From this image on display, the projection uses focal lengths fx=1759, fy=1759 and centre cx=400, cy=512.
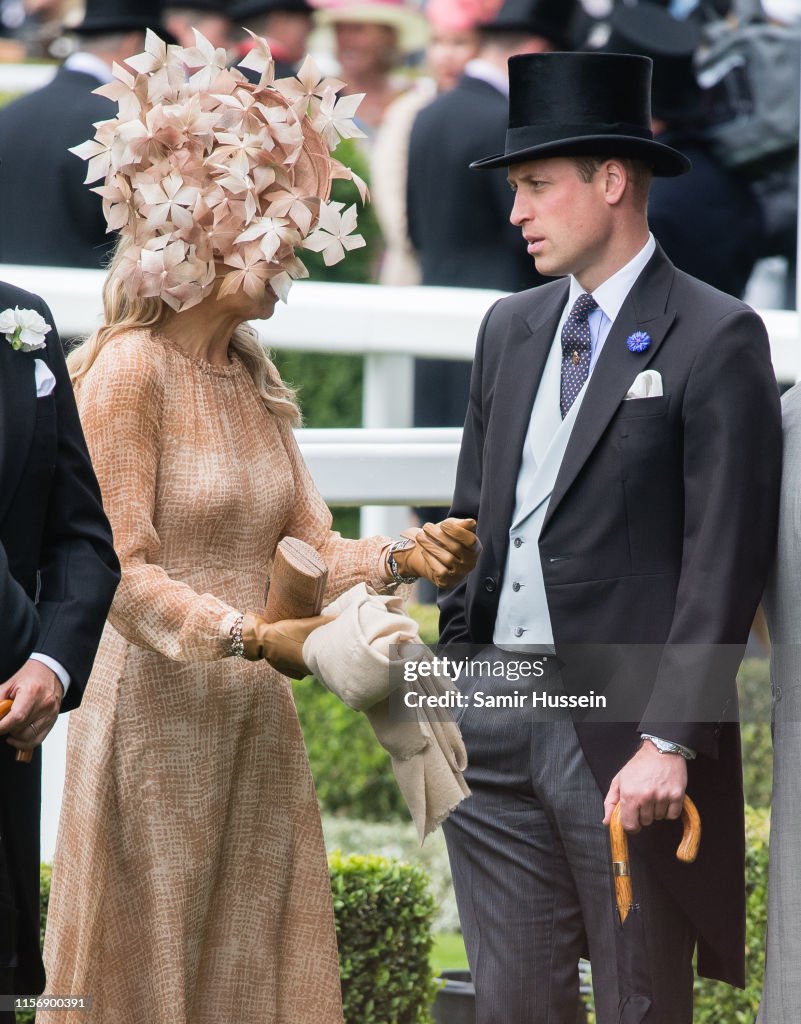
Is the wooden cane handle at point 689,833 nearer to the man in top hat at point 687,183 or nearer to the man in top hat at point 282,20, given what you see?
the man in top hat at point 687,183

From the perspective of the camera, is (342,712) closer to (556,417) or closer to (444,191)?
(444,191)

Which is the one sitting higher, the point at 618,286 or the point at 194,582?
the point at 618,286

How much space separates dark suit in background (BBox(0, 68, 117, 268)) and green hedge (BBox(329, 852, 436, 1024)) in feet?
9.71

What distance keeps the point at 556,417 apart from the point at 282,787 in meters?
0.92

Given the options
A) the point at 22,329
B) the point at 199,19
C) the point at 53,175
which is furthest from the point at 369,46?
the point at 22,329

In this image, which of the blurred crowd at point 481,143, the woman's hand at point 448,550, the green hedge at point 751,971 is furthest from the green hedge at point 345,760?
the woman's hand at point 448,550

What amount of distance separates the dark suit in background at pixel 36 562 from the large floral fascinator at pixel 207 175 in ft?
0.98

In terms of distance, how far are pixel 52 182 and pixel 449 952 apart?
3.11 metres

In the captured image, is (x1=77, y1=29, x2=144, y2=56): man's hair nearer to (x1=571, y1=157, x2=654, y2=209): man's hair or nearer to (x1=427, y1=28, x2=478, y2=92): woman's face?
(x1=427, y1=28, x2=478, y2=92): woman's face

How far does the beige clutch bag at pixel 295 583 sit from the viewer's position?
3170 mm

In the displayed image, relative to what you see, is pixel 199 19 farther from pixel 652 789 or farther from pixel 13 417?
pixel 652 789

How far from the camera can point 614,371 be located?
11.3ft

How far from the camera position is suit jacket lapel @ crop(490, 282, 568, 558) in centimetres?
357

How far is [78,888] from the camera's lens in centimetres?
332
